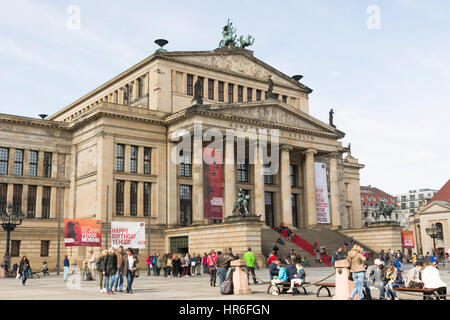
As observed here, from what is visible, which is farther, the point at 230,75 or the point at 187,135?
the point at 230,75

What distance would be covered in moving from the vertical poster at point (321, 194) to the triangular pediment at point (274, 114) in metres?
4.22

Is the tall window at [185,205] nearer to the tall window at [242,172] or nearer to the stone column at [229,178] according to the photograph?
the stone column at [229,178]

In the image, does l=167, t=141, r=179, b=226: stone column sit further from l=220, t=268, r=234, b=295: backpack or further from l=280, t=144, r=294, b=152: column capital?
l=220, t=268, r=234, b=295: backpack

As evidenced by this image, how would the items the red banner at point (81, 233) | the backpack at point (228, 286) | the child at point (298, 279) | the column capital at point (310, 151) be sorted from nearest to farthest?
the child at point (298, 279), the backpack at point (228, 286), the red banner at point (81, 233), the column capital at point (310, 151)

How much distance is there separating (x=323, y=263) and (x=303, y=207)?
15435 mm

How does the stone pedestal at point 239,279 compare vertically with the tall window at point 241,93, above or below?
below

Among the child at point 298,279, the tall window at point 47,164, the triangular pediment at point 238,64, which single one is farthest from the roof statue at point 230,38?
the child at point 298,279

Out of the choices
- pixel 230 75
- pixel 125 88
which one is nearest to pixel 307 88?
pixel 230 75

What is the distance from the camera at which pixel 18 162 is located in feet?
162

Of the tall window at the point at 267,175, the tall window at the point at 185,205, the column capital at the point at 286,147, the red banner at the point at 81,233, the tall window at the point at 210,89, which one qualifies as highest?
the tall window at the point at 210,89

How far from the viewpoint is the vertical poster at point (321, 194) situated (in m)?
55.8

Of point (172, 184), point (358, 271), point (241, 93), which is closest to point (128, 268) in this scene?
point (358, 271)
